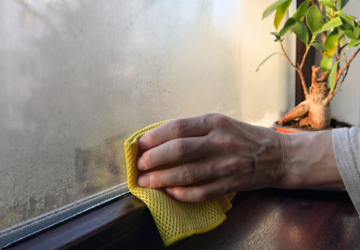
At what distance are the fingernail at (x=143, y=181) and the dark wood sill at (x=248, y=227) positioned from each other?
41mm

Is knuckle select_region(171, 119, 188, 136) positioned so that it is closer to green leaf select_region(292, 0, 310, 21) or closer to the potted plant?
the potted plant

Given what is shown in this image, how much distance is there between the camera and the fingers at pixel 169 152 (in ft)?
1.24

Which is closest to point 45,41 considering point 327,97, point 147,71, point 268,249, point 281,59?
point 147,71

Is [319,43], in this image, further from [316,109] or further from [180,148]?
[180,148]

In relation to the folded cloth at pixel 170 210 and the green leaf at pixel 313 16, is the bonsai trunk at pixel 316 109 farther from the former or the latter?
the folded cloth at pixel 170 210

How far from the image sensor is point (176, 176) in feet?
1.27

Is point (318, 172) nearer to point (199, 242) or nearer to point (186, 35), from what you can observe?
point (199, 242)

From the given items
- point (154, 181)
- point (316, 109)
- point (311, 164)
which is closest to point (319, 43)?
point (316, 109)

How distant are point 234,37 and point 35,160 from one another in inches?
24.8

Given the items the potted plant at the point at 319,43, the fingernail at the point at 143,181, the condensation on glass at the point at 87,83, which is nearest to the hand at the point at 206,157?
the fingernail at the point at 143,181

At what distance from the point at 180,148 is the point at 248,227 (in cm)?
25

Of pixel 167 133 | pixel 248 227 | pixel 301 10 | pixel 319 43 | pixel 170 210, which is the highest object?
pixel 301 10

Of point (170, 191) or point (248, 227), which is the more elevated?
Result: point (170, 191)

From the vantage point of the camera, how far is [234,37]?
31.4 inches
